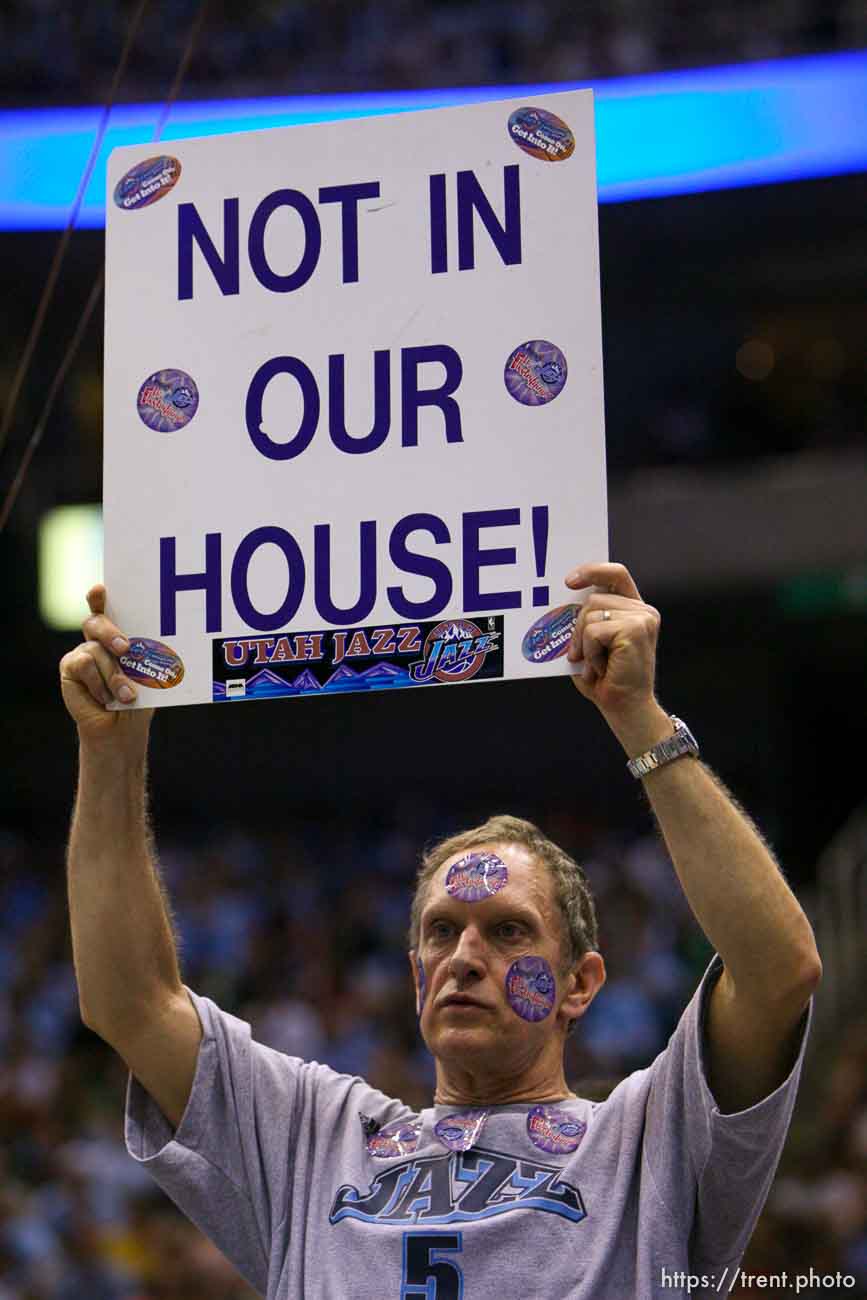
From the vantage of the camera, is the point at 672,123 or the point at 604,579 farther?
the point at 672,123

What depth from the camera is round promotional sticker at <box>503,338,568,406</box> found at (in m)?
2.32

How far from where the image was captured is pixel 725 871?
2.06 metres

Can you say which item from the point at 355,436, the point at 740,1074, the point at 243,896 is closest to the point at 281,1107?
Answer: the point at 740,1074

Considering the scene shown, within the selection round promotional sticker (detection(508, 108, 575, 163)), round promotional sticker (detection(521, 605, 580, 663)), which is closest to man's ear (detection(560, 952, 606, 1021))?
round promotional sticker (detection(521, 605, 580, 663))

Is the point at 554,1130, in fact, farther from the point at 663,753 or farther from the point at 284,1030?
the point at 284,1030

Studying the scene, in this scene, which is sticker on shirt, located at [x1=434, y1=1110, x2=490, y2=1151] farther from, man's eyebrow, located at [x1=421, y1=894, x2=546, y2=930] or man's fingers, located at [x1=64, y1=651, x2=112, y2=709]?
man's fingers, located at [x1=64, y1=651, x2=112, y2=709]

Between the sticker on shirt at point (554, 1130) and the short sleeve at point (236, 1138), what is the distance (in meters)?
0.21

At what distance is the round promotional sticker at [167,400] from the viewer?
2479mm

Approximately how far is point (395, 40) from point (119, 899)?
9310 mm

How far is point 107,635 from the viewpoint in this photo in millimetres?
2387

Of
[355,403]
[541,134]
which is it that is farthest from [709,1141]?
[541,134]

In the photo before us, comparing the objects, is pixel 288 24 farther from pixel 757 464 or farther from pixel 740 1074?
pixel 740 1074

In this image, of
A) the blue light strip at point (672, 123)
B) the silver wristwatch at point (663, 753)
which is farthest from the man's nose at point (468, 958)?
the blue light strip at point (672, 123)

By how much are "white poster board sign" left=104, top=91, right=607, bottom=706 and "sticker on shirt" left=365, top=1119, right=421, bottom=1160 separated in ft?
1.90
